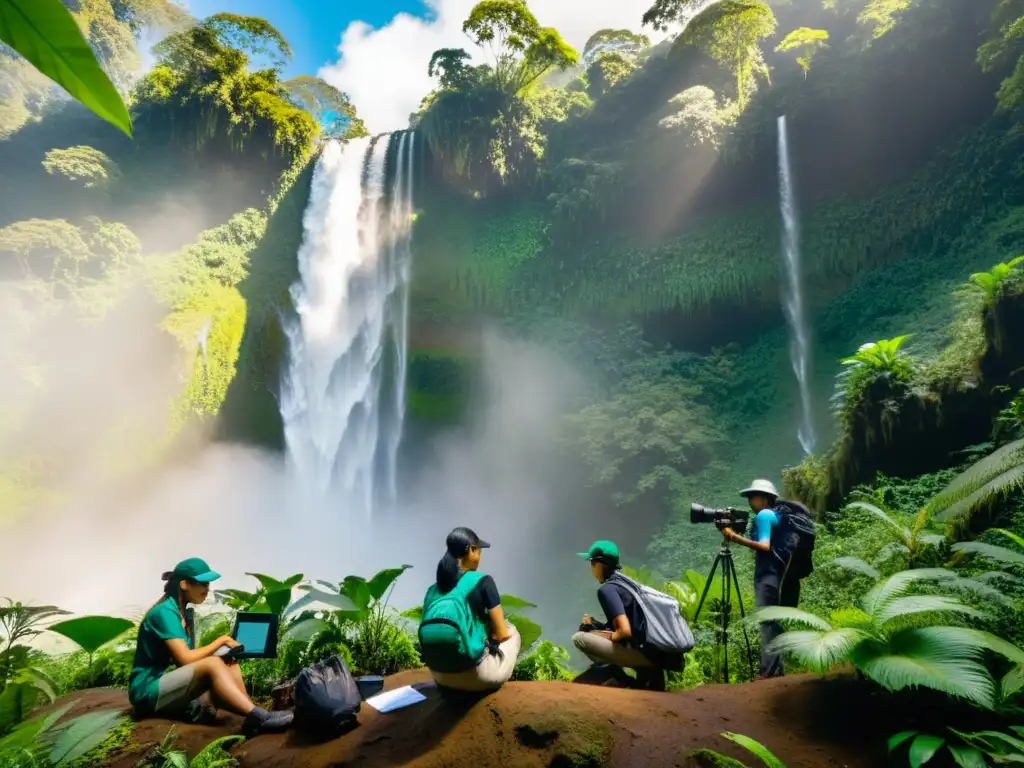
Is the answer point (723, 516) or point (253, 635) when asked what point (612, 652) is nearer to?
point (723, 516)

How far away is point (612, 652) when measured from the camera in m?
3.41

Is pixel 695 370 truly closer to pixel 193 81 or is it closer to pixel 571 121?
pixel 571 121

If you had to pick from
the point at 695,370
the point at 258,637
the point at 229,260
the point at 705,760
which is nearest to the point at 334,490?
the point at 229,260

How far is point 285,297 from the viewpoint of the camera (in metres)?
17.4

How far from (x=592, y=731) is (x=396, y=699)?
1.11m

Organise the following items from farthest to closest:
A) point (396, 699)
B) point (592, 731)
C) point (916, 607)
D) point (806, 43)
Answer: point (806, 43)
point (396, 699)
point (592, 731)
point (916, 607)

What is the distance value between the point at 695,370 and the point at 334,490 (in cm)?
1068

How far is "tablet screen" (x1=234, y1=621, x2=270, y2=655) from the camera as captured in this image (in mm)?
3098

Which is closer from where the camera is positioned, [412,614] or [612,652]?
[612,652]

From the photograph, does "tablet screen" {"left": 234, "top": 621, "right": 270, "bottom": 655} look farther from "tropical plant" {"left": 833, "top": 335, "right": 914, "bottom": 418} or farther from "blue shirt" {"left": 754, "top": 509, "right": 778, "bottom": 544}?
"tropical plant" {"left": 833, "top": 335, "right": 914, "bottom": 418}

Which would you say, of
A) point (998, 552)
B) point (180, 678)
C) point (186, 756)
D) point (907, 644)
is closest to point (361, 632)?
point (180, 678)

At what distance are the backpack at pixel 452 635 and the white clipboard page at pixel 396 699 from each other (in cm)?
33

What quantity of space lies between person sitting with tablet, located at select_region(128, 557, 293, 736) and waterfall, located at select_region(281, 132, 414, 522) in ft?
43.4

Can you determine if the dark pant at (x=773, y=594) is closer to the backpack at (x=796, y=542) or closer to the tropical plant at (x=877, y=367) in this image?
the backpack at (x=796, y=542)
